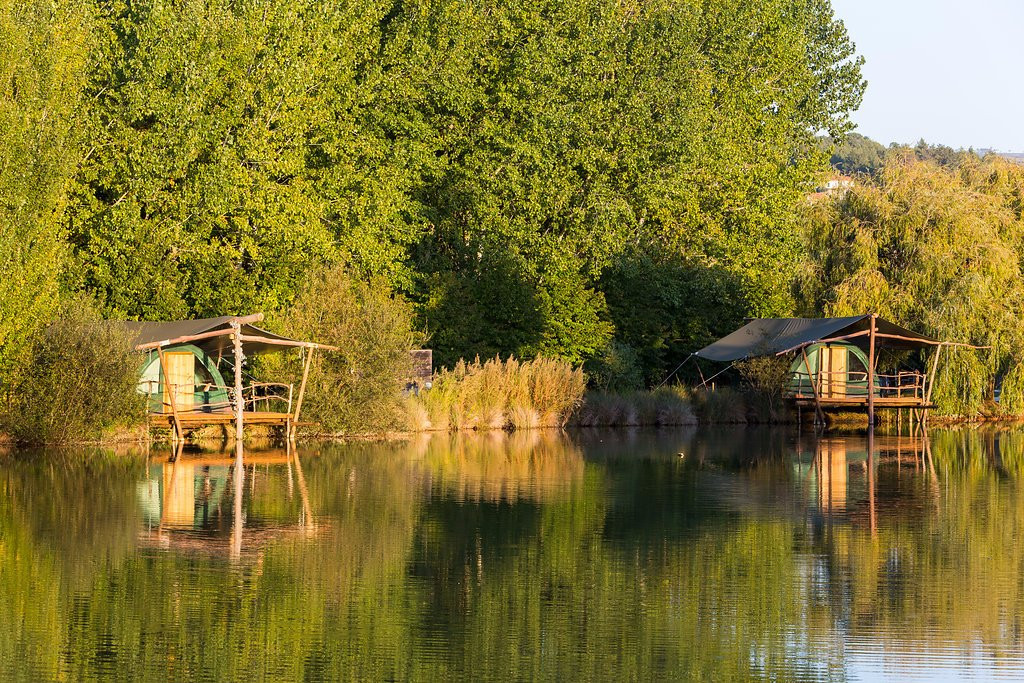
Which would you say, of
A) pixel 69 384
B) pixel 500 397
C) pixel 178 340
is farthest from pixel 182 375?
pixel 500 397

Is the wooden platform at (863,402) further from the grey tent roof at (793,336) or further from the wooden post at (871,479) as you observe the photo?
the grey tent roof at (793,336)

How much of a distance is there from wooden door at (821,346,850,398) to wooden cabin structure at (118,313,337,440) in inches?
678

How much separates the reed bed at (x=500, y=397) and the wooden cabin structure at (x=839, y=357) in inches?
232

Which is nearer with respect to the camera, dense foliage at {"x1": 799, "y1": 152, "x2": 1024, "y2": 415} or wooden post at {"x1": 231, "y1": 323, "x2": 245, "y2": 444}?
wooden post at {"x1": 231, "y1": 323, "x2": 245, "y2": 444}

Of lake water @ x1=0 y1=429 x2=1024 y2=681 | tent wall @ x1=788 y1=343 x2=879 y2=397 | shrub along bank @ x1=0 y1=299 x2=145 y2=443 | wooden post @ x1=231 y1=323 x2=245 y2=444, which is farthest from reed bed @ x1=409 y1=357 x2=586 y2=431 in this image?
lake water @ x1=0 y1=429 x2=1024 y2=681

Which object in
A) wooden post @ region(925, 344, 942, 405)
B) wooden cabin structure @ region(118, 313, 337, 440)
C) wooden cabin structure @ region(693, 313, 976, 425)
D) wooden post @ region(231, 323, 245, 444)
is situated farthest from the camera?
wooden post @ region(925, 344, 942, 405)

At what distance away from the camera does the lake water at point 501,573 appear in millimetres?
11969

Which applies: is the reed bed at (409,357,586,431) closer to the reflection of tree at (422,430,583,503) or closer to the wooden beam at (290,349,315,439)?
the reflection of tree at (422,430,583,503)

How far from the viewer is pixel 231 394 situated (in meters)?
35.7

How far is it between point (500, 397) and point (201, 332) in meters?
11.0

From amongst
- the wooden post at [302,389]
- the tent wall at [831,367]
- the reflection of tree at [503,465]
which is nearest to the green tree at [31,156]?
the wooden post at [302,389]

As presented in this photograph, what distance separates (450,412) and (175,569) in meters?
24.4

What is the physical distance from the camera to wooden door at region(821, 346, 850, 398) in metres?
45.8

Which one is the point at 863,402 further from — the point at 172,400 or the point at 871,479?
the point at 172,400
